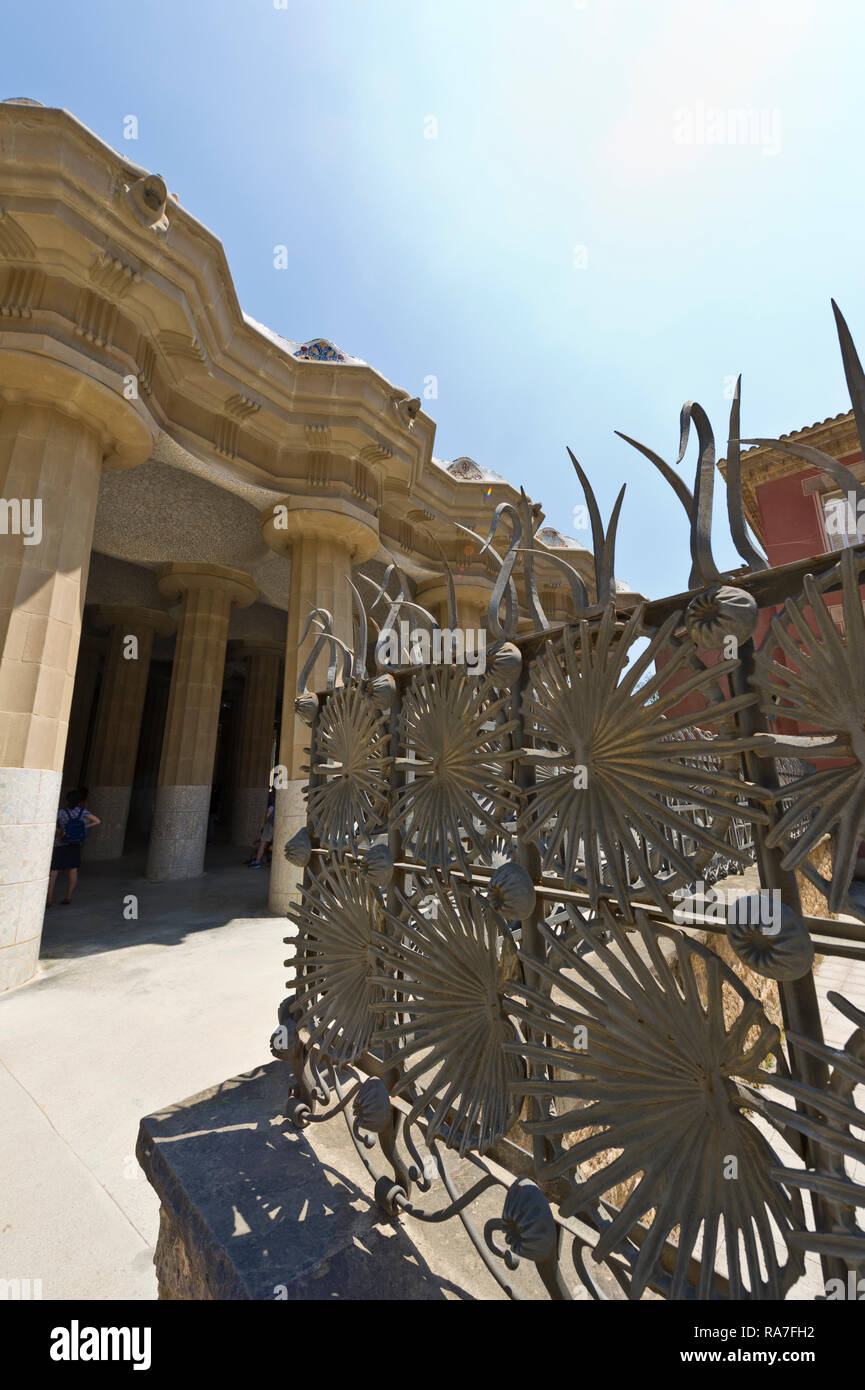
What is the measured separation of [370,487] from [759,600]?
25.7 ft

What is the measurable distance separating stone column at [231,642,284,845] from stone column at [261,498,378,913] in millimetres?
6502

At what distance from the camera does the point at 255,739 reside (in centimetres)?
1430

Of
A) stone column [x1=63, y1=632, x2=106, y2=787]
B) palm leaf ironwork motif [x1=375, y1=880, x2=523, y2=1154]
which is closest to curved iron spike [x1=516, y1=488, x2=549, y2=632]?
palm leaf ironwork motif [x1=375, y1=880, x2=523, y2=1154]

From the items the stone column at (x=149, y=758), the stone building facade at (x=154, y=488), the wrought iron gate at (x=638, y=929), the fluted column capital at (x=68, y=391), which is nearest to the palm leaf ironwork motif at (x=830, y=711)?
the wrought iron gate at (x=638, y=929)

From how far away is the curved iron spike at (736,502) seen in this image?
101 cm

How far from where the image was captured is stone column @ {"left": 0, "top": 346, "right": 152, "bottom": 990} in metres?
4.64

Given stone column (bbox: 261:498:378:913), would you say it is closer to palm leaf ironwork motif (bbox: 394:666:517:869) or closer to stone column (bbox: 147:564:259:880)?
stone column (bbox: 147:564:259:880)

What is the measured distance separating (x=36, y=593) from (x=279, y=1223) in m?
5.25

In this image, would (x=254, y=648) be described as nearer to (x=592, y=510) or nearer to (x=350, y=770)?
(x=350, y=770)

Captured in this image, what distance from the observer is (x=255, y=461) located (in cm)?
761

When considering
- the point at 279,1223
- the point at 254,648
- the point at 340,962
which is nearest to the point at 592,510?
the point at 340,962

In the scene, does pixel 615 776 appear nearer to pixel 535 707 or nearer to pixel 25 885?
pixel 535 707

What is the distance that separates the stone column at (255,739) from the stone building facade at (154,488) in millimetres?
2645
